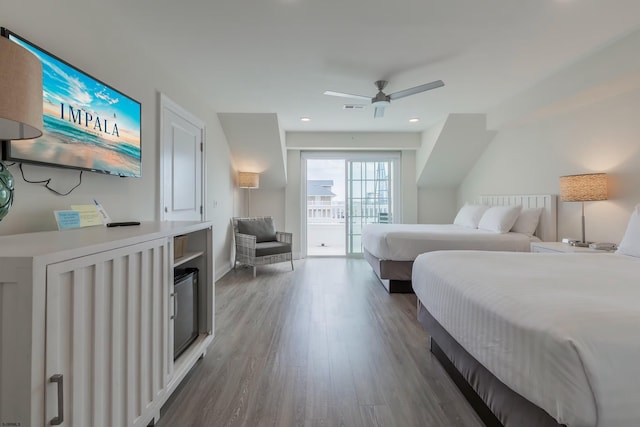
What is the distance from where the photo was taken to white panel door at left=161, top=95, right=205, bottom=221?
2.91 metres

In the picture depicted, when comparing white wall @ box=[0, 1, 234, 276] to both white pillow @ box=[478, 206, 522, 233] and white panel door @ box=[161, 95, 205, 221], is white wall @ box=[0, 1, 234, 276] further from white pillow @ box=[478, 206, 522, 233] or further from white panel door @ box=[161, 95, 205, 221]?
white pillow @ box=[478, 206, 522, 233]

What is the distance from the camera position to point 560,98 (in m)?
3.07

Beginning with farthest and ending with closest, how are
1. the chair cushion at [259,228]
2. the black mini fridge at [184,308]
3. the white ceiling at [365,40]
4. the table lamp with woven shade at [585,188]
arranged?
the chair cushion at [259,228] → the table lamp with woven shade at [585,188] → the white ceiling at [365,40] → the black mini fridge at [184,308]

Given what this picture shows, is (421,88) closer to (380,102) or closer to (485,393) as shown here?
(380,102)

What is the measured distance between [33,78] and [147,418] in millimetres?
1433

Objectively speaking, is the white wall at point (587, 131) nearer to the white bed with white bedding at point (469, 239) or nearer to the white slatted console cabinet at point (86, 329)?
the white bed with white bedding at point (469, 239)

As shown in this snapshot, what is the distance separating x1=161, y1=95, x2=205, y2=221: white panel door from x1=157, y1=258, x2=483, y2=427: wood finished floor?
1130mm

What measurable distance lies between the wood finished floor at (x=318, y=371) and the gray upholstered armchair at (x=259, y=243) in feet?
3.75

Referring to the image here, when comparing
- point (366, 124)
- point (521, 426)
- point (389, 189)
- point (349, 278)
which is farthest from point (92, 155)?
point (389, 189)

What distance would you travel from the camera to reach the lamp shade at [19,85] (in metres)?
0.88

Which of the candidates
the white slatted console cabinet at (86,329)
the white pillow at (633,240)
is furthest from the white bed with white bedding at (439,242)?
the white slatted console cabinet at (86,329)

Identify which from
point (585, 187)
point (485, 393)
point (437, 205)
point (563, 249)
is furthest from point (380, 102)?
point (437, 205)

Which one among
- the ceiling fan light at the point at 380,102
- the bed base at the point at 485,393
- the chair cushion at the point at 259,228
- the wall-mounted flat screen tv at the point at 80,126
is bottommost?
the bed base at the point at 485,393

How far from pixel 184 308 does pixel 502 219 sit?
376 cm
